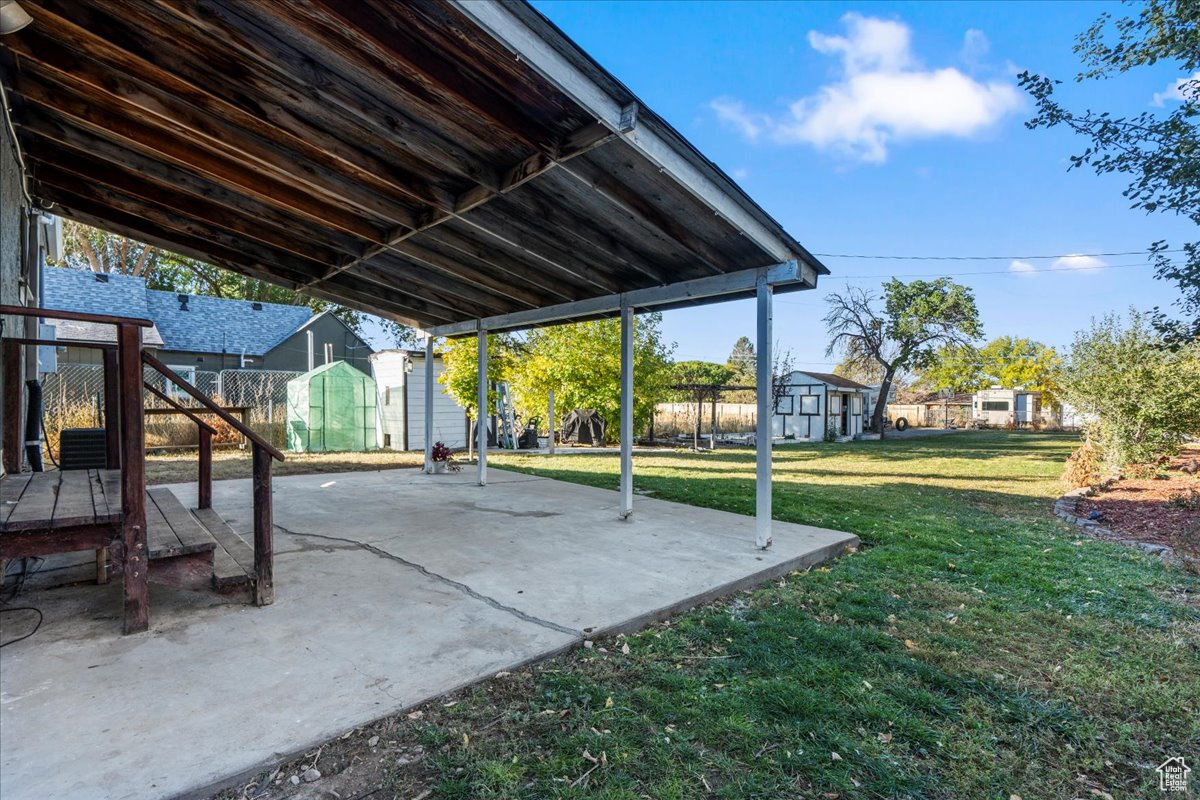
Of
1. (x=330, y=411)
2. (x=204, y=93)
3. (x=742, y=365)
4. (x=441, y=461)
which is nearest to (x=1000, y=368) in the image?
(x=742, y=365)

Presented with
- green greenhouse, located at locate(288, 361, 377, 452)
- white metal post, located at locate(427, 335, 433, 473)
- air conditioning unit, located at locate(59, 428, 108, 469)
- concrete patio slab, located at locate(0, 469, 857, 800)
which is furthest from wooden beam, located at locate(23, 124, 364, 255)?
green greenhouse, located at locate(288, 361, 377, 452)

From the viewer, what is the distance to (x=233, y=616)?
289cm

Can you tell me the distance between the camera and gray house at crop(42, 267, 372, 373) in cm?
1473

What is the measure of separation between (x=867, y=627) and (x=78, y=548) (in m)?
3.99

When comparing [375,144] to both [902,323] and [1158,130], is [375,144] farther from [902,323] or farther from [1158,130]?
[902,323]

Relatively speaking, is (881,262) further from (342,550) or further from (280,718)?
(280,718)

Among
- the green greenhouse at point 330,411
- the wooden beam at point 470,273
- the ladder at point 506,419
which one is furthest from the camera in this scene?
the ladder at point 506,419

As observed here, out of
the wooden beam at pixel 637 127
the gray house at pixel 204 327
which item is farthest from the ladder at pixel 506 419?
the wooden beam at pixel 637 127

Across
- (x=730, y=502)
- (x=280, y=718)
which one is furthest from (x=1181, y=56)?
(x=280, y=718)

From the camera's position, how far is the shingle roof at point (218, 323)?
675 inches

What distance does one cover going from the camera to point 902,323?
20.8 meters

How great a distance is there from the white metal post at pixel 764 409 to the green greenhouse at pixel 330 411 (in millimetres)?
11763

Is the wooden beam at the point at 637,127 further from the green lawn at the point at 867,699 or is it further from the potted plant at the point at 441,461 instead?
the potted plant at the point at 441,461

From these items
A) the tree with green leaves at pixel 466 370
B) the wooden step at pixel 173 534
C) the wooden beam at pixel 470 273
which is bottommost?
the wooden step at pixel 173 534
